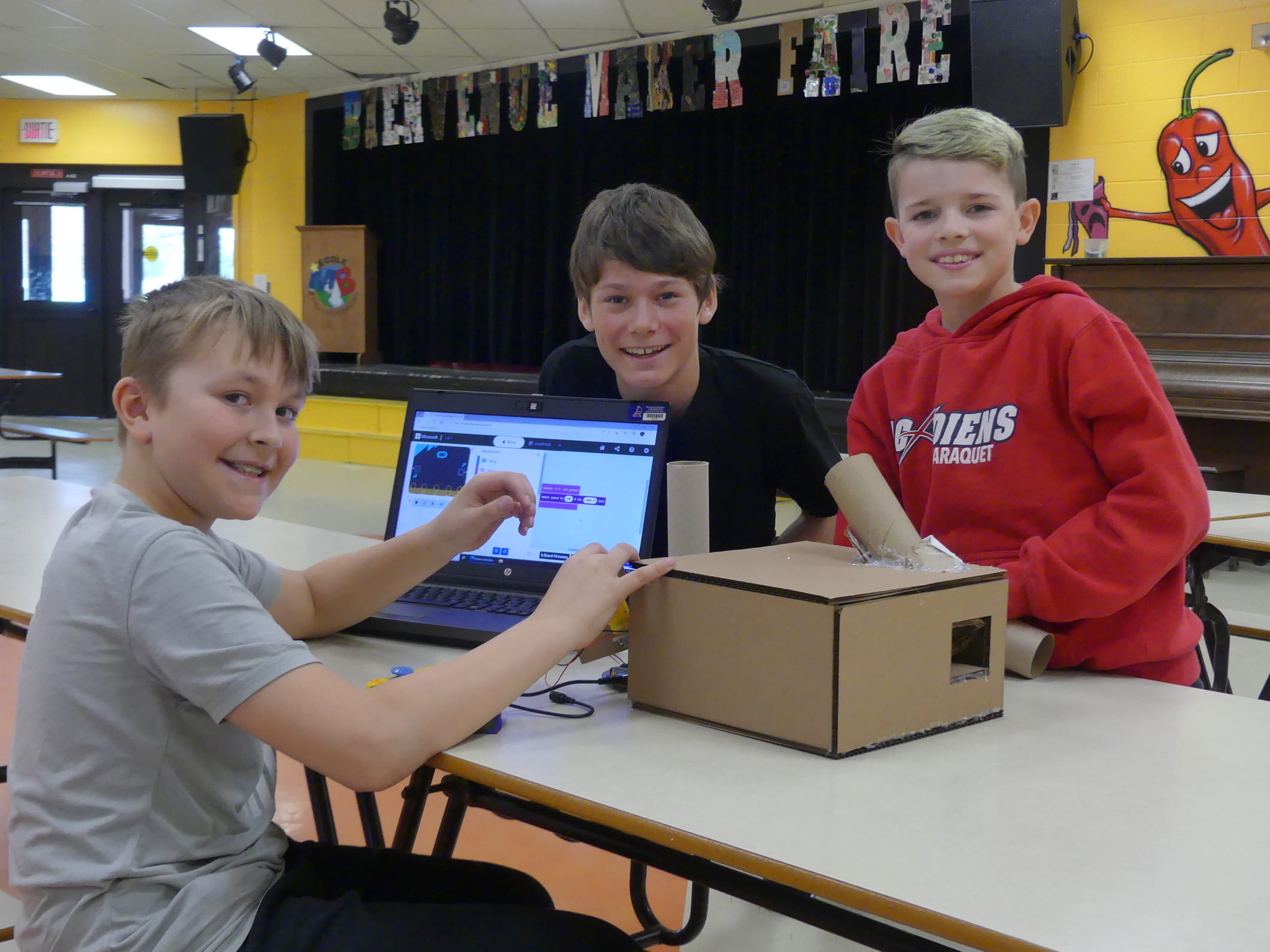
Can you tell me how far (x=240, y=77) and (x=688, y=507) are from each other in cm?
755

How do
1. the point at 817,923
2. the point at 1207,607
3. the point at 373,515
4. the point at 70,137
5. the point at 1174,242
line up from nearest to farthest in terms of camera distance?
1. the point at 817,923
2. the point at 1207,607
3. the point at 1174,242
4. the point at 373,515
5. the point at 70,137

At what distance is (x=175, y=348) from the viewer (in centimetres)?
94

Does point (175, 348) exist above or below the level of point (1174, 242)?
below

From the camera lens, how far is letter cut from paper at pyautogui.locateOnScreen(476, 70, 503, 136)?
7.56 m

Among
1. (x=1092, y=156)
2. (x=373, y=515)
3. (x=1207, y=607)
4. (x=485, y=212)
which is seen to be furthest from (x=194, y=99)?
(x=1207, y=607)

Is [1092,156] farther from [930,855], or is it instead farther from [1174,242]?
[930,855]

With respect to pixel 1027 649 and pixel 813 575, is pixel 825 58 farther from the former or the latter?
pixel 813 575

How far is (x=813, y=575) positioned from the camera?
0.96 metres

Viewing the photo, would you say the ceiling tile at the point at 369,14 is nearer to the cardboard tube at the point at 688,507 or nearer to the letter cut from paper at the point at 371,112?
the letter cut from paper at the point at 371,112

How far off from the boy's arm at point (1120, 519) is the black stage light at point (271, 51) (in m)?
6.74

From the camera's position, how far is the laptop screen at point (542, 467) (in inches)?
54.1

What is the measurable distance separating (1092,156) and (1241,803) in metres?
4.78

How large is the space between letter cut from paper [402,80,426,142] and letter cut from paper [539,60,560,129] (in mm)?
1055

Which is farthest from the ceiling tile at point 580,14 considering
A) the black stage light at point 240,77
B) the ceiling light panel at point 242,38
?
the black stage light at point 240,77
